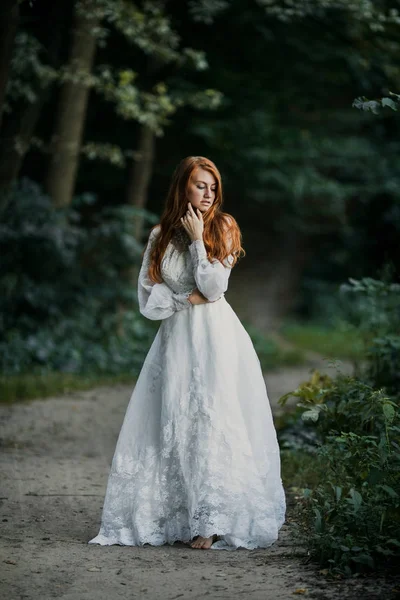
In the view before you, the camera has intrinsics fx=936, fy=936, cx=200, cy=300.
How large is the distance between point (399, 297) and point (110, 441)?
2.89 m

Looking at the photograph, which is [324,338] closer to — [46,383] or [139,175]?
[139,175]

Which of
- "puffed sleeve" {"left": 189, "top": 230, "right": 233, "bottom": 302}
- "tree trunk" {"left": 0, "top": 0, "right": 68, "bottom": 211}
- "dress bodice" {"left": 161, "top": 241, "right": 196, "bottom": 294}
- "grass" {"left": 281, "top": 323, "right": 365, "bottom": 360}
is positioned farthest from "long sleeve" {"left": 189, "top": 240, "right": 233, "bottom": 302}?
"grass" {"left": 281, "top": 323, "right": 365, "bottom": 360}

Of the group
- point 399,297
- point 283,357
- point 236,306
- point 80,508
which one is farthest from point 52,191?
point 236,306

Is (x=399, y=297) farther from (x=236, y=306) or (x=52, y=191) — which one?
(x=236, y=306)

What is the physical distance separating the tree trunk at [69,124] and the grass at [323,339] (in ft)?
15.2

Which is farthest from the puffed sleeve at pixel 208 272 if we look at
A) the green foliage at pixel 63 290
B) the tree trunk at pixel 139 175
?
the tree trunk at pixel 139 175

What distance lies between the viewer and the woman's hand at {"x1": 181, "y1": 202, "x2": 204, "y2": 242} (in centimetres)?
512

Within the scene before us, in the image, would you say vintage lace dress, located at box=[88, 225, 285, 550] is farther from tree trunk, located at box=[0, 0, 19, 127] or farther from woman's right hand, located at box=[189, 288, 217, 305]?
tree trunk, located at box=[0, 0, 19, 127]

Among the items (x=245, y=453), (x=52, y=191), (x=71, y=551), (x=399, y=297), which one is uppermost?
(x=52, y=191)

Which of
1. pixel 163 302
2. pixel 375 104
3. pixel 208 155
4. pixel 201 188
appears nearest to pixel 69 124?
pixel 208 155

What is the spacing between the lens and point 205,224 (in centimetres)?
523

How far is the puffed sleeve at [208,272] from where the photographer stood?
16.4 feet

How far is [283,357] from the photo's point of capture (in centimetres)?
1491

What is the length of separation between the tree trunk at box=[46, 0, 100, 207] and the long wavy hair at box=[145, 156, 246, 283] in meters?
6.71
